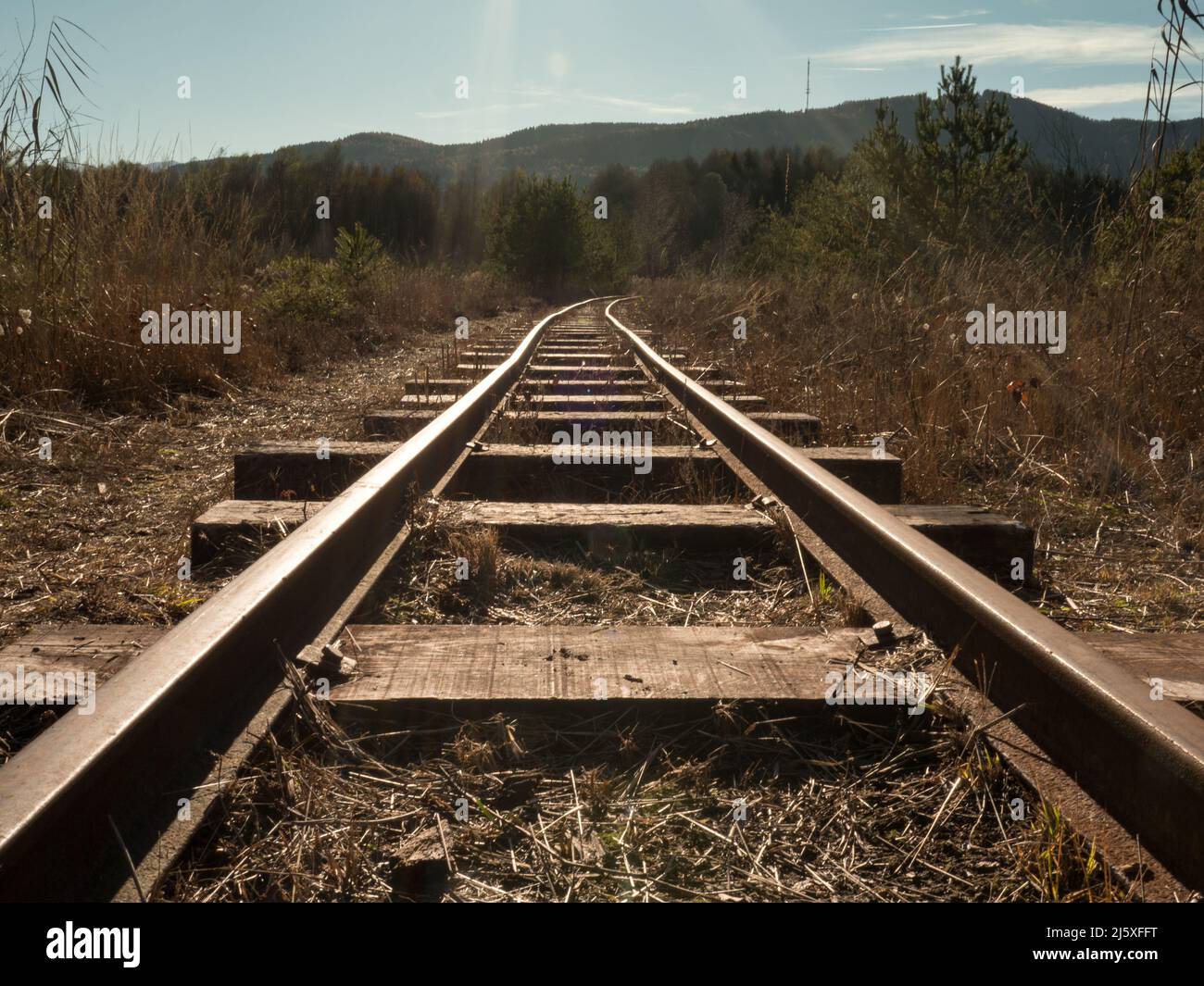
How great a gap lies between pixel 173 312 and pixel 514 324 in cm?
803

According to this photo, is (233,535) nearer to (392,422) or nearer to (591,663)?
(591,663)

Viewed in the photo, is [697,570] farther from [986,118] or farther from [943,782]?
[986,118]

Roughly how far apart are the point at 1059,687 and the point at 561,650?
85cm

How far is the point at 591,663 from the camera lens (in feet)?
6.00

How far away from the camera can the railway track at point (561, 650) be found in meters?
1.23

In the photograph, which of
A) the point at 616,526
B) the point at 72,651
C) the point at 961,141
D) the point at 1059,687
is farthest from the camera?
the point at 961,141

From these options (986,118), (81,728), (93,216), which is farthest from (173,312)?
(986,118)

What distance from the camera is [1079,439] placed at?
4.33 m

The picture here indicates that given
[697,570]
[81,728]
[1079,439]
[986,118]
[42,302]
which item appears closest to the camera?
[81,728]

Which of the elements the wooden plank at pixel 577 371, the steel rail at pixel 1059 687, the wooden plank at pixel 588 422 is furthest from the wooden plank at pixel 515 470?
the wooden plank at pixel 577 371

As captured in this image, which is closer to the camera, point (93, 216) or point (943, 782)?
point (943, 782)

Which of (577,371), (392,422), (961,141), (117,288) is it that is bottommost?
(392,422)

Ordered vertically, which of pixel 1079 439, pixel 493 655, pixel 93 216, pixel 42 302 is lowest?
pixel 493 655

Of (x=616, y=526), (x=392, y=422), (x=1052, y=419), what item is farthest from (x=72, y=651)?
(x=1052, y=419)
